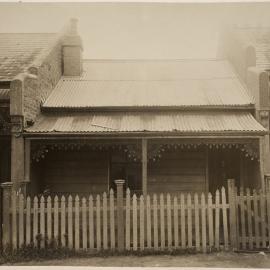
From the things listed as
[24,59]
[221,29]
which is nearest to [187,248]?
[24,59]

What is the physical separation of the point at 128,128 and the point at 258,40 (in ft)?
29.5

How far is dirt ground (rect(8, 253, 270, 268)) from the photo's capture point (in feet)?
30.7

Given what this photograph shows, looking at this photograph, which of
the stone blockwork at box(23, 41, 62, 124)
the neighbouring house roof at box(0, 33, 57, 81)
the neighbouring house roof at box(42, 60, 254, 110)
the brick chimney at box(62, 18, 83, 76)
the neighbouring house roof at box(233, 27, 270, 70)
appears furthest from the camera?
the brick chimney at box(62, 18, 83, 76)

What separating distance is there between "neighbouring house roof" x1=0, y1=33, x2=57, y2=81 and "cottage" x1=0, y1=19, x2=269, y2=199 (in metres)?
0.05

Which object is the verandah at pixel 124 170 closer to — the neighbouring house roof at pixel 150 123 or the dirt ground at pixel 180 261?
the neighbouring house roof at pixel 150 123

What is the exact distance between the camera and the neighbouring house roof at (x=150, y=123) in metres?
12.4

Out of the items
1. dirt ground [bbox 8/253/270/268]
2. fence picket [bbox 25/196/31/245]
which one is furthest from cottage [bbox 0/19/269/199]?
dirt ground [bbox 8/253/270/268]

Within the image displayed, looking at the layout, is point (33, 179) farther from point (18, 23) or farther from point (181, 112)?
point (18, 23)

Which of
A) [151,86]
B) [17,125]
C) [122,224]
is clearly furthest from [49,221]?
[151,86]

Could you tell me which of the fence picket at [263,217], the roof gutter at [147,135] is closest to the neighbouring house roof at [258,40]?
the roof gutter at [147,135]

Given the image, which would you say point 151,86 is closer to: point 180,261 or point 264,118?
point 264,118

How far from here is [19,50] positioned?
17.4m

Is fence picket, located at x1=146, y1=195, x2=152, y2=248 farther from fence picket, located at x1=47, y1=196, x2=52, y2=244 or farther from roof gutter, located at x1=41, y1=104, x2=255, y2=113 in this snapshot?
roof gutter, located at x1=41, y1=104, x2=255, y2=113

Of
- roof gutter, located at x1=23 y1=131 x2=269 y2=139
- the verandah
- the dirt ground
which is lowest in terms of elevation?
the dirt ground
